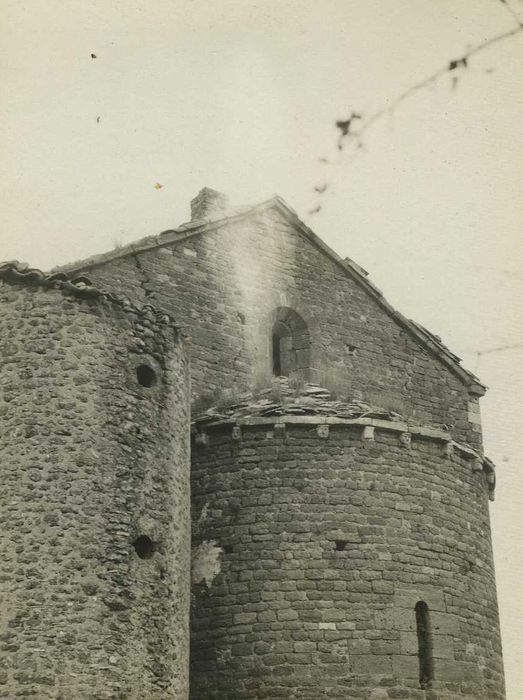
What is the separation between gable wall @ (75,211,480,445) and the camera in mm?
19141

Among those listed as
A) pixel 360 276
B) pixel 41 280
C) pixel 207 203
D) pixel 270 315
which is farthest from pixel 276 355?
pixel 41 280

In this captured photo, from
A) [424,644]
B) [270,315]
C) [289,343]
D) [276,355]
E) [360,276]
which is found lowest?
[424,644]

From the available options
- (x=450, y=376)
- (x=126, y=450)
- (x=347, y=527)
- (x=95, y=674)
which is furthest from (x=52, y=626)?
(x=450, y=376)

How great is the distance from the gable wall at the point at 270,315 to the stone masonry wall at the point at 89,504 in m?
4.12

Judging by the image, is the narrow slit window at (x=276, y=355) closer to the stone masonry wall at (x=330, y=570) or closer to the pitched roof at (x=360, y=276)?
the pitched roof at (x=360, y=276)

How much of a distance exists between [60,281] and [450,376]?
941 centimetres

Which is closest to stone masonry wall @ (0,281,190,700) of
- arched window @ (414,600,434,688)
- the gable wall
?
arched window @ (414,600,434,688)

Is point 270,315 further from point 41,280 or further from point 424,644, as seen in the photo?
point 41,280

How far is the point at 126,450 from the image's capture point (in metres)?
14.0

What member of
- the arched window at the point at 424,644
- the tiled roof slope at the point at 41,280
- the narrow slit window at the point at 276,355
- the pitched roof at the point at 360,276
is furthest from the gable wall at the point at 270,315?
the tiled roof slope at the point at 41,280

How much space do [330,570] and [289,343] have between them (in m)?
5.73

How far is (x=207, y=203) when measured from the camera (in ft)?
71.4

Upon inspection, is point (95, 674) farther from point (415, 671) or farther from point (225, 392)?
point (225, 392)

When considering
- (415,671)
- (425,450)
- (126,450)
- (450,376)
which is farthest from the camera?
(450,376)
